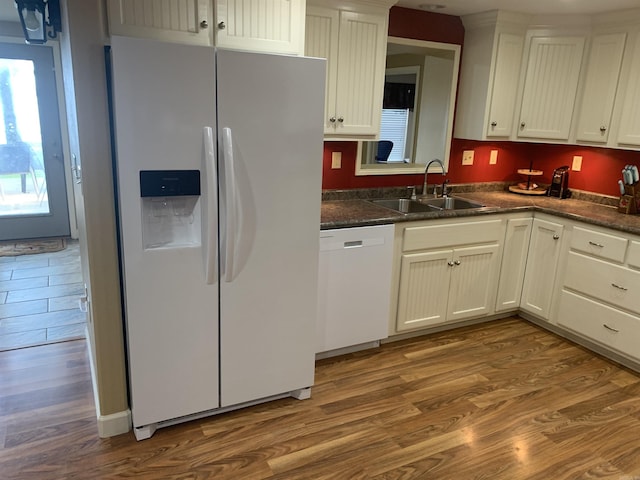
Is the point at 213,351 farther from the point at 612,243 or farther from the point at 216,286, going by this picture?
the point at 612,243

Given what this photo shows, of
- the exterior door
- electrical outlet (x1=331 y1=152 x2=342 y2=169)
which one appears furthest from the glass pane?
electrical outlet (x1=331 y1=152 x2=342 y2=169)

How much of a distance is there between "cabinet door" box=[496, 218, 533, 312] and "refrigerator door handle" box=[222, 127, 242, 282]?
6.80ft

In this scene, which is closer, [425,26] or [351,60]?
[351,60]

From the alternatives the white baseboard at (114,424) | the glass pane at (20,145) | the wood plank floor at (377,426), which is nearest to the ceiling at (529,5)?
the wood plank floor at (377,426)

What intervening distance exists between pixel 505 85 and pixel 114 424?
3261mm

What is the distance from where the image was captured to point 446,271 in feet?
10.5

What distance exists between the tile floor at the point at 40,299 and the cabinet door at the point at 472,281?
8.26ft

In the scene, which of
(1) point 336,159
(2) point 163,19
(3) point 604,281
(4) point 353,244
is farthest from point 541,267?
(2) point 163,19

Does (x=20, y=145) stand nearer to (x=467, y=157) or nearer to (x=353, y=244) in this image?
(x=353, y=244)

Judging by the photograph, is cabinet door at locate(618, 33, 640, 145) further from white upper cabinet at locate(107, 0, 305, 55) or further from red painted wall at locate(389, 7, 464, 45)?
white upper cabinet at locate(107, 0, 305, 55)

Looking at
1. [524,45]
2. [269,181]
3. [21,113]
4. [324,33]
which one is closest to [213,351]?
[269,181]

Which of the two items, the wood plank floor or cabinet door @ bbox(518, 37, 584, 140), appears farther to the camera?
cabinet door @ bbox(518, 37, 584, 140)

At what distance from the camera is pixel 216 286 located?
2197 mm

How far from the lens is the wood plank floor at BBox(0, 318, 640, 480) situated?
2.10 m
